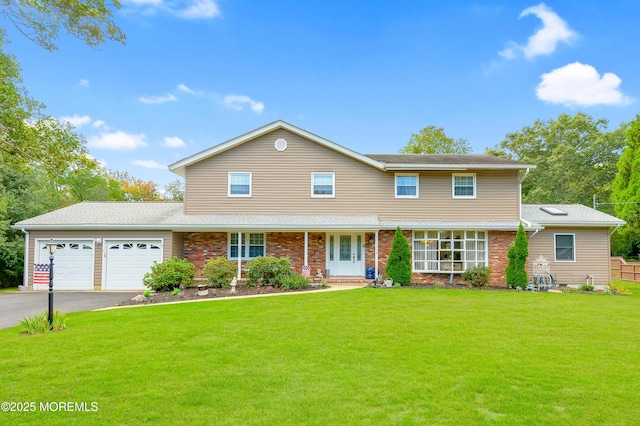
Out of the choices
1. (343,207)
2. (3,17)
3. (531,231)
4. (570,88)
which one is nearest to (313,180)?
(343,207)

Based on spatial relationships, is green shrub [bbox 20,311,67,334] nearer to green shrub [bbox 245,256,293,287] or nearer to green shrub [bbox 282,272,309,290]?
green shrub [bbox 245,256,293,287]

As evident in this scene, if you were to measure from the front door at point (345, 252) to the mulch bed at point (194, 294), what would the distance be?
283 cm

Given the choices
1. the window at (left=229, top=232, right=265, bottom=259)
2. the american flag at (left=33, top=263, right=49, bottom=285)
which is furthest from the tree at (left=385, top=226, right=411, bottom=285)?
the american flag at (left=33, top=263, right=49, bottom=285)

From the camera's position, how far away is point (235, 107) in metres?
25.3

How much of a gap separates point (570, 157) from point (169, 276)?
113 ft

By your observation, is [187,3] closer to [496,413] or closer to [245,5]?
[245,5]

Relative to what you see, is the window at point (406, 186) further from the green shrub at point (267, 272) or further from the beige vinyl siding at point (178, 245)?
the beige vinyl siding at point (178, 245)

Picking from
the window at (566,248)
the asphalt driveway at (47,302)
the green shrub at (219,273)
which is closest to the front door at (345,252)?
the green shrub at (219,273)

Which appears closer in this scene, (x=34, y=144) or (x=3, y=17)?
(x=3, y=17)

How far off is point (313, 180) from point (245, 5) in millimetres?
7692

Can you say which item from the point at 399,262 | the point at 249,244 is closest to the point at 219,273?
the point at 249,244

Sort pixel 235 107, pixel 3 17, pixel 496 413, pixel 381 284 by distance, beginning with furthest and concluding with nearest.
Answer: pixel 235 107, pixel 381 284, pixel 496 413, pixel 3 17

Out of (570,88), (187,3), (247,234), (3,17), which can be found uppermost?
(570,88)

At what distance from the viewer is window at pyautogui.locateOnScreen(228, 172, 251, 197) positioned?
16.6 m
